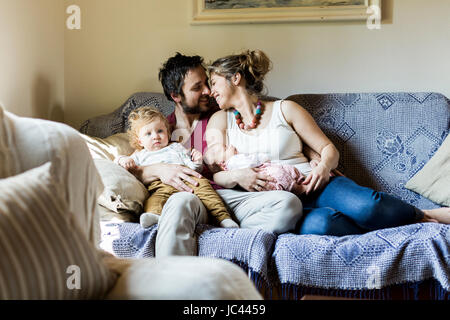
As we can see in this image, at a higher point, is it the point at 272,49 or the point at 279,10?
the point at 279,10

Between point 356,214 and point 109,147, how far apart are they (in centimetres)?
117

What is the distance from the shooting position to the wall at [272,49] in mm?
2852

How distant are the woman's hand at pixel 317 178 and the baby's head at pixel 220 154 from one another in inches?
14.2

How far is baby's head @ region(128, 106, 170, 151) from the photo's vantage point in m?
2.48

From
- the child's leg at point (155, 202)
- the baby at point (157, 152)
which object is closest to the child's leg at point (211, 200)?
the baby at point (157, 152)

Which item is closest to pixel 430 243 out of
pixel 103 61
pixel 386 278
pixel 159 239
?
pixel 386 278

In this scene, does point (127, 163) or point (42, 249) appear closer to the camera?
point (42, 249)

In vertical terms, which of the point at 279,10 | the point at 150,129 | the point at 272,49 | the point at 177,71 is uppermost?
the point at 279,10

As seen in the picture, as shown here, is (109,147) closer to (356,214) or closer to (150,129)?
(150,129)

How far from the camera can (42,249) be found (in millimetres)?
1051

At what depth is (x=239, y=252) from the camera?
1963mm

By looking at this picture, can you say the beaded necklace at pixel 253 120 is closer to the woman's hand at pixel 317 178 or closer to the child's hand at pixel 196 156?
the child's hand at pixel 196 156

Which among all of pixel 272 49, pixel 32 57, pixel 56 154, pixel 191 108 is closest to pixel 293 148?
pixel 191 108
